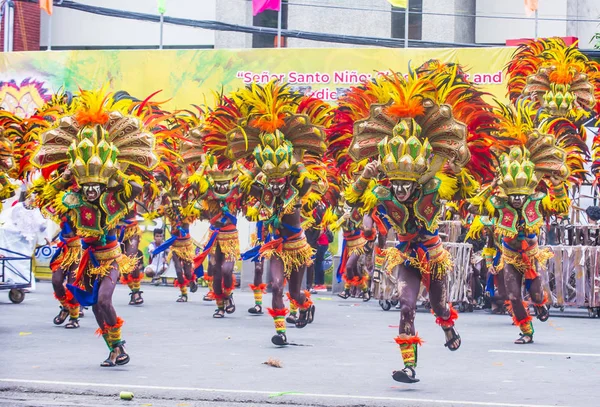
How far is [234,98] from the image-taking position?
1409 centimetres

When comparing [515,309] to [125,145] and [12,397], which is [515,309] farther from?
[12,397]

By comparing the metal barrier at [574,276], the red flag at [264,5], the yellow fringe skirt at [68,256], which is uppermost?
the red flag at [264,5]

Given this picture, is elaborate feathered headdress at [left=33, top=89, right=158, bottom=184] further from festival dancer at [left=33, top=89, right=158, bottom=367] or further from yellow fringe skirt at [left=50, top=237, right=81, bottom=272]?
yellow fringe skirt at [left=50, top=237, right=81, bottom=272]

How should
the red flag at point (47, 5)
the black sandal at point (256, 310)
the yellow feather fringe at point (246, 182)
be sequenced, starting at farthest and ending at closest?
the red flag at point (47, 5) → the black sandal at point (256, 310) → the yellow feather fringe at point (246, 182)

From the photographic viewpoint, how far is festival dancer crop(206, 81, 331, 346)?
13.6 meters

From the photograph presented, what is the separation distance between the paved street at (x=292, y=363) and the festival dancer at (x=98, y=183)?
71cm

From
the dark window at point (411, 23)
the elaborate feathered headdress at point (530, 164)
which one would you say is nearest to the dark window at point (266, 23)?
the dark window at point (411, 23)

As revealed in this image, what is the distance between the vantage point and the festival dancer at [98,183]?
36.5 feet

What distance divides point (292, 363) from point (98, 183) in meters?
2.58

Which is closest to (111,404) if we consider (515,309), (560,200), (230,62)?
(515,309)

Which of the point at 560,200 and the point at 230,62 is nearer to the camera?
the point at 560,200

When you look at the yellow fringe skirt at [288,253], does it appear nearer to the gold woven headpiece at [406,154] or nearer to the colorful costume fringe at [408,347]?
the gold woven headpiece at [406,154]

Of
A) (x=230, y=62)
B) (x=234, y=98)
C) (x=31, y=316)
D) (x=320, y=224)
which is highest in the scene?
(x=230, y=62)

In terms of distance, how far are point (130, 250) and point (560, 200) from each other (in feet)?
21.3
